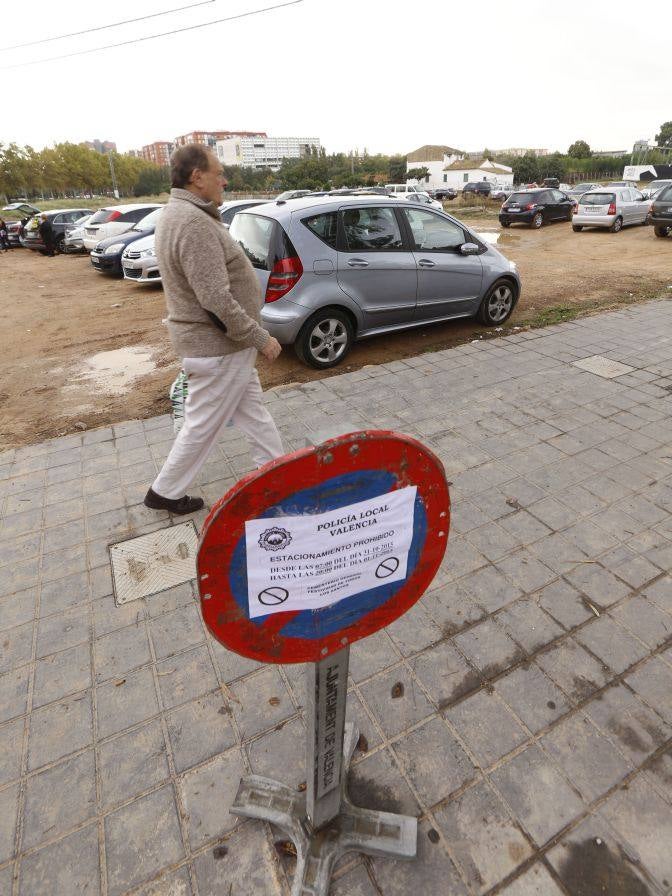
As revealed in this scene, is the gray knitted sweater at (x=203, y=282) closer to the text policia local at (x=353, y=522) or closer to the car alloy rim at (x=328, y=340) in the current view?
the text policia local at (x=353, y=522)

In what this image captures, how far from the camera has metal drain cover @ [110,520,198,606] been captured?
2.85 meters

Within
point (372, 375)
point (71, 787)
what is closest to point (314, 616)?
point (71, 787)

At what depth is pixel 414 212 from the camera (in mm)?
6082

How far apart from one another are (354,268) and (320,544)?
4.92 m

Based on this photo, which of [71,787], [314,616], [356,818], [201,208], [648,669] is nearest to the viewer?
[314,616]

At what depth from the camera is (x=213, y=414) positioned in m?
3.07

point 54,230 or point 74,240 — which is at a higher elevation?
point 54,230

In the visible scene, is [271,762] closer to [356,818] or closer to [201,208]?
[356,818]

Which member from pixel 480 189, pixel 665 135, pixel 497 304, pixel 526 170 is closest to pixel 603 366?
pixel 497 304

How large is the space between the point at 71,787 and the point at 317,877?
3.27 ft

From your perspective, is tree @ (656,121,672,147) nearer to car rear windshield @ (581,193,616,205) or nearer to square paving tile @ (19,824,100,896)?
car rear windshield @ (581,193,616,205)

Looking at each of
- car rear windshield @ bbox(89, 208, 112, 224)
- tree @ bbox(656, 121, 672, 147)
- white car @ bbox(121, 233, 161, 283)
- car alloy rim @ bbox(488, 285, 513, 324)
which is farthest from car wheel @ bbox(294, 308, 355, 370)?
tree @ bbox(656, 121, 672, 147)

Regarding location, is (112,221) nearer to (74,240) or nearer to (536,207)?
(74,240)

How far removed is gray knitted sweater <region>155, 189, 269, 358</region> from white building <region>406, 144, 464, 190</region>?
85.8 metres
